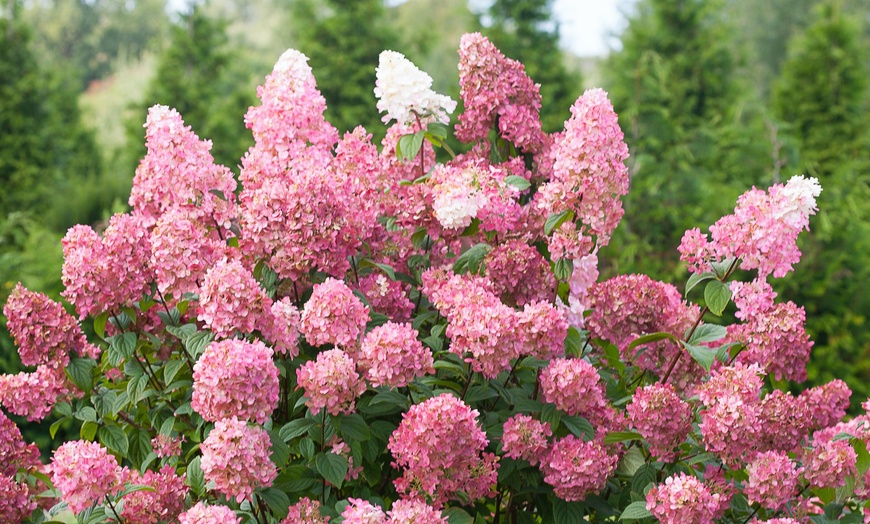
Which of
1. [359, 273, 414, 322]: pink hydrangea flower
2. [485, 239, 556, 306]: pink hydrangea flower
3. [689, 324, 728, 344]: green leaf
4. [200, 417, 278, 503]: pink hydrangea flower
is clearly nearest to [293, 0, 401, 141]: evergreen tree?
[359, 273, 414, 322]: pink hydrangea flower

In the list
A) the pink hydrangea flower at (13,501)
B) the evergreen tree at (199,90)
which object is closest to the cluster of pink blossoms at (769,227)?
the pink hydrangea flower at (13,501)

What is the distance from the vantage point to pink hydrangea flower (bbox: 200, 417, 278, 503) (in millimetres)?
2086

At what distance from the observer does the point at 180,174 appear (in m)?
2.73

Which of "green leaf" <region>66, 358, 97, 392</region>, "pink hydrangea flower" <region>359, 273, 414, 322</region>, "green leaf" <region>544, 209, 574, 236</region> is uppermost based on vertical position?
"green leaf" <region>544, 209, 574, 236</region>

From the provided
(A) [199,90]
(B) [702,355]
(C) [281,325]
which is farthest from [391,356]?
(A) [199,90]

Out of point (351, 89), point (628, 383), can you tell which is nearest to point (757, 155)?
point (351, 89)

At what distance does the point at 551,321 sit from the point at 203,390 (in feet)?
2.88

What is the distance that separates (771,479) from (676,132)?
984cm

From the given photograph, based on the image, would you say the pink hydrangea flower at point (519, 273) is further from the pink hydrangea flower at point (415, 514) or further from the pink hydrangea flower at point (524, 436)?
the pink hydrangea flower at point (415, 514)

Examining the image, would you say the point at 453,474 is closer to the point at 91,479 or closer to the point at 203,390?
the point at 203,390

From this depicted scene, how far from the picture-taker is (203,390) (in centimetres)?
214

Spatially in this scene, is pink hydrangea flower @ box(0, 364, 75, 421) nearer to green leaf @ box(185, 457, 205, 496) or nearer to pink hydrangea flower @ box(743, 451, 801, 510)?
green leaf @ box(185, 457, 205, 496)

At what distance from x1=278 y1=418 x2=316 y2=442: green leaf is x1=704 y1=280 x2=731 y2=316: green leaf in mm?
1149

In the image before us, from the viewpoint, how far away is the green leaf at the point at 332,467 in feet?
7.55
